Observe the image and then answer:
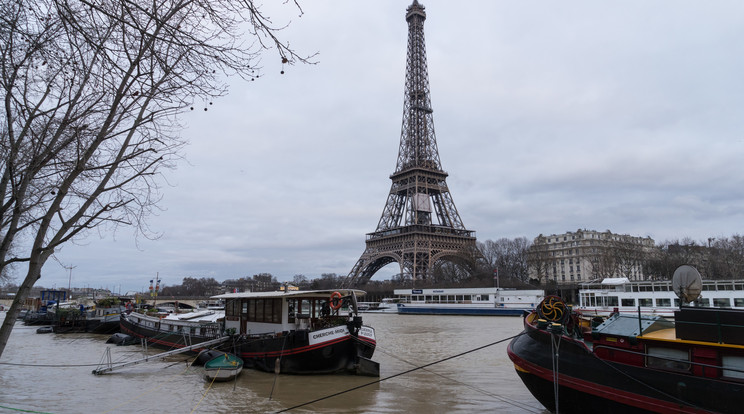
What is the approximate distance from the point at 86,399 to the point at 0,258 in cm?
1137

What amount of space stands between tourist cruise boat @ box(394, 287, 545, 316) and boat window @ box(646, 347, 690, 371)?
48751 mm

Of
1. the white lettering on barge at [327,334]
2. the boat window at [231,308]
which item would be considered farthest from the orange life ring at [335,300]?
the boat window at [231,308]

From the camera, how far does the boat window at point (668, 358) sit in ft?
33.0

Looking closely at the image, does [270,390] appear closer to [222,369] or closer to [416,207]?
[222,369]

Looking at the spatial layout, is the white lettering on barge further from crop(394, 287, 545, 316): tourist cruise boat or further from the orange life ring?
crop(394, 287, 545, 316): tourist cruise boat

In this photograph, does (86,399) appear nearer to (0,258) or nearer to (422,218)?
(0,258)

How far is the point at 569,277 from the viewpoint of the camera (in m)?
139

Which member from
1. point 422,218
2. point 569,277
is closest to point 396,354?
point 422,218

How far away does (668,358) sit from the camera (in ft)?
33.4

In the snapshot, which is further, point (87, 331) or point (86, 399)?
point (87, 331)

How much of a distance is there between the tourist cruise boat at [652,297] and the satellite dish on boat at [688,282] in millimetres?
30532

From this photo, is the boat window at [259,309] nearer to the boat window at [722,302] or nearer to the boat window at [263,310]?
the boat window at [263,310]

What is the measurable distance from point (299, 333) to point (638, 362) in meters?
11.7

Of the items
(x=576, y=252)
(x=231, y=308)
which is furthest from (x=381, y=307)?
(x=576, y=252)
